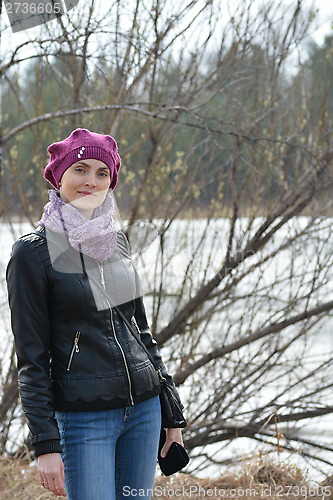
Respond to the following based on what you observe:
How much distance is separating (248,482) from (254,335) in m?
1.33

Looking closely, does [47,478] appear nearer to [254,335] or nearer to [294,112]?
[254,335]

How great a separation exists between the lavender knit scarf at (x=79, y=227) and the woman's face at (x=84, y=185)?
0.09 ft

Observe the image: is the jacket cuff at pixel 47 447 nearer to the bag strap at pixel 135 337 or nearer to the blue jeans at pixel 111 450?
the blue jeans at pixel 111 450

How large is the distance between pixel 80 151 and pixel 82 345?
56cm

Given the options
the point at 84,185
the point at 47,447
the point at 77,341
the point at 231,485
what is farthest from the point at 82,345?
the point at 231,485

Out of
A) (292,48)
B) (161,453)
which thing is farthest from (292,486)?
(292,48)

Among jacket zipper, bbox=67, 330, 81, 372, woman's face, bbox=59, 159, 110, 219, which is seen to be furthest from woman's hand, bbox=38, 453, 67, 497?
woman's face, bbox=59, 159, 110, 219

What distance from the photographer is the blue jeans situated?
6.21 ft

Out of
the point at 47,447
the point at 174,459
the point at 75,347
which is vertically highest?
the point at 75,347

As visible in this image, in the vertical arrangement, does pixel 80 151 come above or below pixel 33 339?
above

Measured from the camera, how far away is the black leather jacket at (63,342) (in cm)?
185

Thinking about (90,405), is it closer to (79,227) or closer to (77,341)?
(77,341)

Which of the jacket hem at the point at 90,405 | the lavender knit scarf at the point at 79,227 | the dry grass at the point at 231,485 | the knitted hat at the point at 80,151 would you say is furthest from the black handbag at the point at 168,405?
the dry grass at the point at 231,485

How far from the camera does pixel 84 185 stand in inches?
79.8
